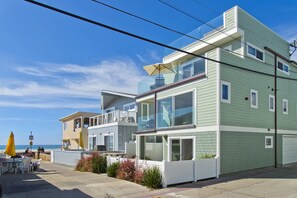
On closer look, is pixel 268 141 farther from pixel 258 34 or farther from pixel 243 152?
pixel 258 34

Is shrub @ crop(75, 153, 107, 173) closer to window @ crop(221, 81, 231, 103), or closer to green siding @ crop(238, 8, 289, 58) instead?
window @ crop(221, 81, 231, 103)

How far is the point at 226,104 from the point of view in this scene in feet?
51.9

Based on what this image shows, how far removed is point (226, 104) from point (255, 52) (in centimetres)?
536

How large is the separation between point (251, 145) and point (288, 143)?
229 inches

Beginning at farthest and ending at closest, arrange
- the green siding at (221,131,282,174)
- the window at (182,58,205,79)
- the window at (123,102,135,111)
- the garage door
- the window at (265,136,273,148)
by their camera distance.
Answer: the window at (123,102,135,111) < the garage door < the window at (265,136,273,148) < the window at (182,58,205,79) < the green siding at (221,131,282,174)

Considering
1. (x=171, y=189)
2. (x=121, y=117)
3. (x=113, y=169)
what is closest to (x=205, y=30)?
(x=113, y=169)

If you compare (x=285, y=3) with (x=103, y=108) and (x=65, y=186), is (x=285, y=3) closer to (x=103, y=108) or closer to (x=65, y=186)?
(x=65, y=186)

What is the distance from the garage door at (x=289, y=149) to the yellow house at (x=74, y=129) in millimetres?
24895

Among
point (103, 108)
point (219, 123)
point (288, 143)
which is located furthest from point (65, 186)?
point (103, 108)

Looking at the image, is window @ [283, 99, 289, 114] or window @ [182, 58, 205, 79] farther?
window @ [283, 99, 289, 114]

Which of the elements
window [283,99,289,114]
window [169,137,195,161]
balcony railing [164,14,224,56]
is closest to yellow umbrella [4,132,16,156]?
window [169,137,195,161]

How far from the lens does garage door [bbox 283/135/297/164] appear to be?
67.6 ft

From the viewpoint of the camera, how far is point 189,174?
13.1 metres

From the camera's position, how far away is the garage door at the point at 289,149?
20594mm
